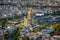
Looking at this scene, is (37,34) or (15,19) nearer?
(37,34)

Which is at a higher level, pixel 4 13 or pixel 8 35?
pixel 4 13

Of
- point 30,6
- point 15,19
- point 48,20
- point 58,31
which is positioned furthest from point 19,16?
point 58,31

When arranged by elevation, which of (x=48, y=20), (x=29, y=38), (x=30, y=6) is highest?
(x=30, y=6)

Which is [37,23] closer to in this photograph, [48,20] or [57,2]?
[48,20]

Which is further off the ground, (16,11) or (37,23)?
(16,11)

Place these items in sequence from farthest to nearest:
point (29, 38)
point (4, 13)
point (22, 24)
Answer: point (4, 13) → point (22, 24) → point (29, 38)

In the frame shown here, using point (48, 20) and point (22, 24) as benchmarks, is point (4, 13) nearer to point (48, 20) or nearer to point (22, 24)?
point (22, 24)

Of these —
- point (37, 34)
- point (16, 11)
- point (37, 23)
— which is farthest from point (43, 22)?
point (16, 11)

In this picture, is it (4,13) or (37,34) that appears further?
(4,13)

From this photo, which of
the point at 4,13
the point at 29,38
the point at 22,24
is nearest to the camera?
the point at 29,38

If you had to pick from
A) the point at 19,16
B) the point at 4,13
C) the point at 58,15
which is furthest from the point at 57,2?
the point at 4,13
